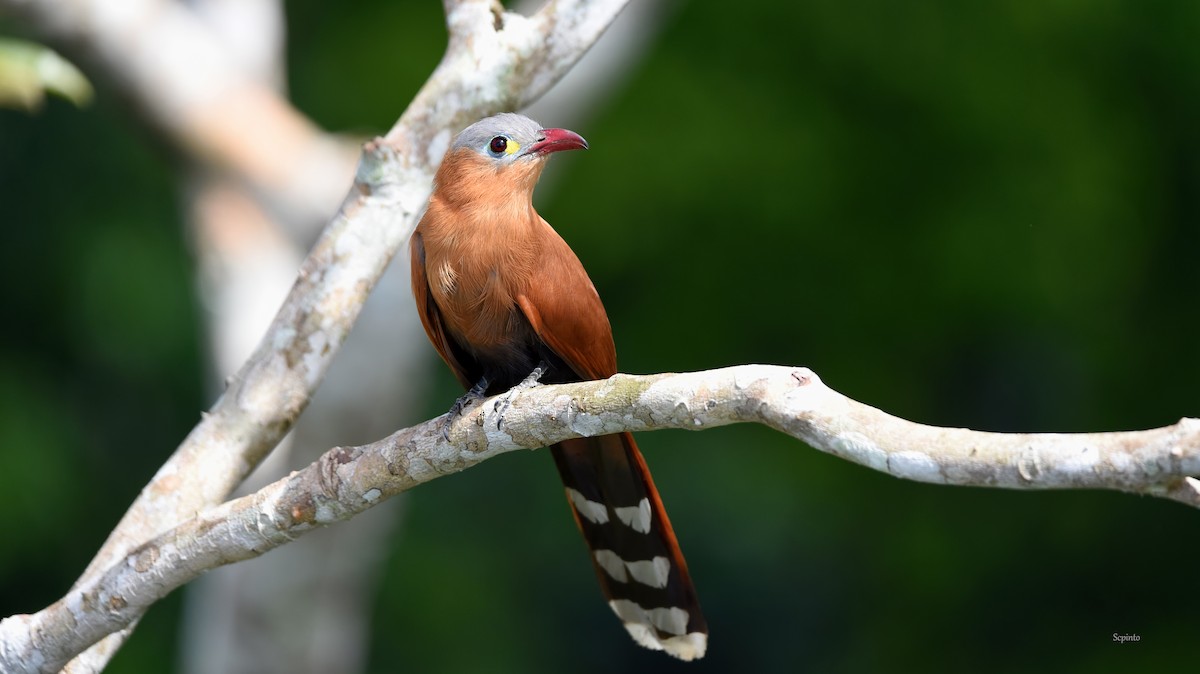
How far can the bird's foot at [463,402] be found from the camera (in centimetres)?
260

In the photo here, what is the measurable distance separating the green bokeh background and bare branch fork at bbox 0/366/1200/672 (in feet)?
13.5

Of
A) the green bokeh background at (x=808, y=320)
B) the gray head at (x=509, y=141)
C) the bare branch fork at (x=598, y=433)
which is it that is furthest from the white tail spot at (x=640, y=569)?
the green bokeh background at (x=808, y=320)

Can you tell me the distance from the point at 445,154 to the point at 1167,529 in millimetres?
4719

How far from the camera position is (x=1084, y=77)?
6.95 meters

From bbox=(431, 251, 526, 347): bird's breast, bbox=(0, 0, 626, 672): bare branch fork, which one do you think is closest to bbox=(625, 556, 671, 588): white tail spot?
bbox=(431, 251, 526, 347): bird's breast

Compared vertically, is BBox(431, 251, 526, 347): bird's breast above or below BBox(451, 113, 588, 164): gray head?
below

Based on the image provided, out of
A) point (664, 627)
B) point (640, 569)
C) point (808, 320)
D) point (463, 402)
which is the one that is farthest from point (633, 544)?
point (808, 320)

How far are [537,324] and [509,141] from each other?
48cm

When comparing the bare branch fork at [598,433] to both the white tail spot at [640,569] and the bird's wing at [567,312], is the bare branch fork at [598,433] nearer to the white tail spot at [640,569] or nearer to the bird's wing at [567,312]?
the bird's wing at [567,312]

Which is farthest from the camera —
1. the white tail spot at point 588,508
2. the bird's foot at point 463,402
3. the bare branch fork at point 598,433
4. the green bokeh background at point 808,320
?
the green bokeh background at point 808,320

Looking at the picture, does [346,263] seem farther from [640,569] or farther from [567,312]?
[640,569]

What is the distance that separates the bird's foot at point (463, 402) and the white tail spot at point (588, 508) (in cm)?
34

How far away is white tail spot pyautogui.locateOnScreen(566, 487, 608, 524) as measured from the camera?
324 centimetres

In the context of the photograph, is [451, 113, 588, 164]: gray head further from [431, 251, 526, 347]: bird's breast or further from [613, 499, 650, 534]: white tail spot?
[613, 499, 650, 534]: white tail spot
